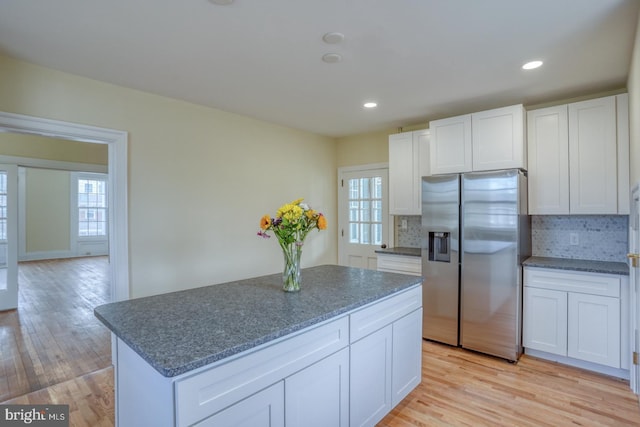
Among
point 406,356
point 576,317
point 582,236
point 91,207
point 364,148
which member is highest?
point 364,148

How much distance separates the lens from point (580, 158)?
2.85 metres

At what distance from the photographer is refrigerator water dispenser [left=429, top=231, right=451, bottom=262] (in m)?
3.26

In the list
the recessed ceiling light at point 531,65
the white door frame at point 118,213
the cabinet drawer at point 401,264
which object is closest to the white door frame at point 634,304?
the recessed ceiling light at point 531,65

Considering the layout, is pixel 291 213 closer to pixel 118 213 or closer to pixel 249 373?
pixel 249 373

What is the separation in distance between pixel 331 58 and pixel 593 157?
2421 mm

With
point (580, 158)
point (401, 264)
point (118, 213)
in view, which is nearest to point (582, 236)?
point (580, 158)

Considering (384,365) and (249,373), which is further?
(384,365)

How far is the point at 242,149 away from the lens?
3.73 meters

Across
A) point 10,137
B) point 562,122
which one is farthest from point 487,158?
point 10,137

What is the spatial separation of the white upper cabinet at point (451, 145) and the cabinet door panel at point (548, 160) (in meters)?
0.56

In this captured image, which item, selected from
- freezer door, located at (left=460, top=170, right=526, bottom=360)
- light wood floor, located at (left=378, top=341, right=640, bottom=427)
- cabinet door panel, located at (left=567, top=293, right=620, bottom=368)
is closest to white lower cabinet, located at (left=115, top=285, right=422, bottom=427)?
light wood floor, located at (left=378, top=341, right=640, bottom=427)

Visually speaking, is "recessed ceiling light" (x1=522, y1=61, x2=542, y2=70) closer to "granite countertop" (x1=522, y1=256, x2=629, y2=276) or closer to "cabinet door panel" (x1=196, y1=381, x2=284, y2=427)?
"granite countertop" (x1=522, y1=256, x2=629, y2=276)

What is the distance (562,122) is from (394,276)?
2.16 m

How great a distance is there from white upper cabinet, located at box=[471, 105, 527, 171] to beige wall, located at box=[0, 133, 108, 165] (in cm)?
554
